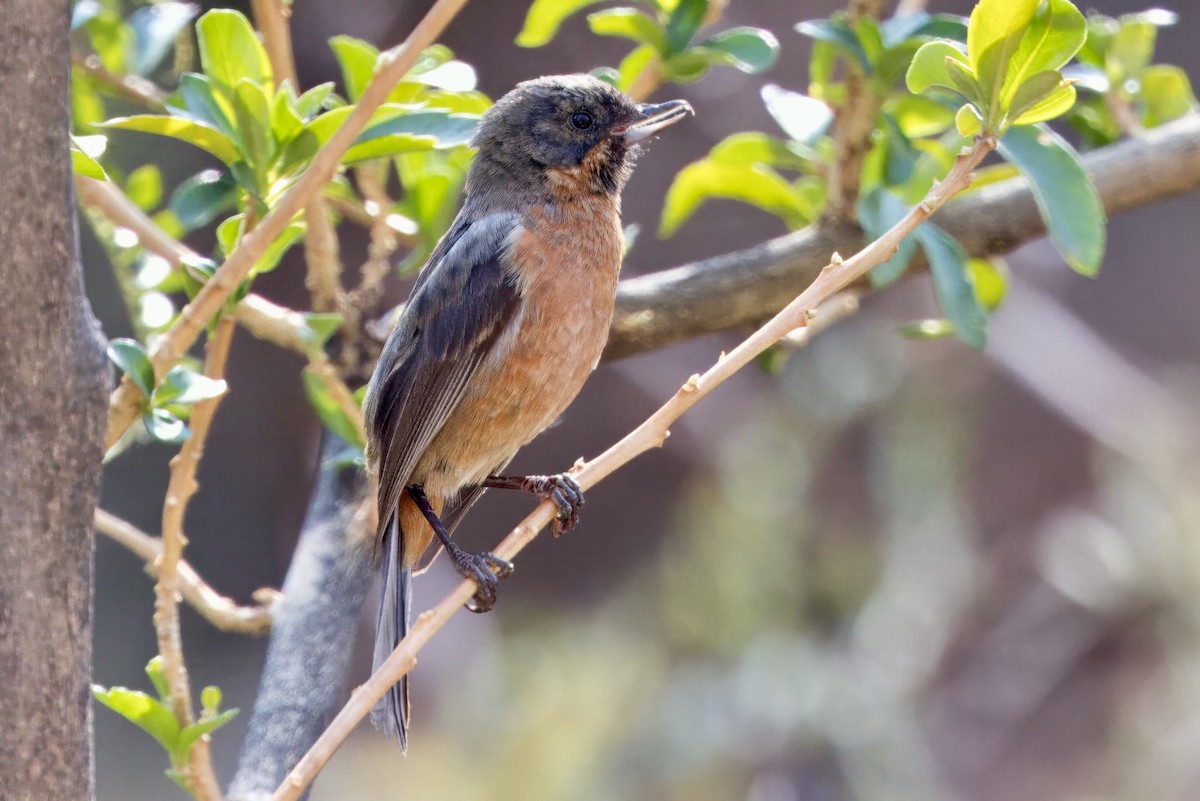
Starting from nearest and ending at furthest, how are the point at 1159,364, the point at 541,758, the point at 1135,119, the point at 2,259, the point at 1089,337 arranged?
the point at 2,259, the point at 1135,119, the point at 541,758, the point at 1089,337, the point at 1159,364

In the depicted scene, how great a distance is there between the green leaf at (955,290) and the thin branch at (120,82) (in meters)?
1.65

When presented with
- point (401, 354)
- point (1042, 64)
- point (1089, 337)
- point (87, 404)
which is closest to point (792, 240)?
point (401, 354)

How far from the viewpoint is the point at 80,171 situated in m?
1.83

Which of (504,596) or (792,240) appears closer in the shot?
(792,240)

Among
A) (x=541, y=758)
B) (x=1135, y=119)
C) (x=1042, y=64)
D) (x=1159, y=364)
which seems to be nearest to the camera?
(x=1042, y=64)

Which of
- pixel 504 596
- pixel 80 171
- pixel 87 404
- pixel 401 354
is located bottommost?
pixel 87 404

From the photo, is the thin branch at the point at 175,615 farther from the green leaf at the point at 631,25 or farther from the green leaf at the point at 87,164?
the green leaf at the point at 631,25

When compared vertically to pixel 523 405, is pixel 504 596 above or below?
above

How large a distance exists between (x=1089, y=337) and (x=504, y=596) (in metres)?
3.52

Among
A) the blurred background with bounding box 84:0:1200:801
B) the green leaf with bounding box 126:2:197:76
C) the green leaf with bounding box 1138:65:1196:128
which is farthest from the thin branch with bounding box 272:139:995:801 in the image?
the blurred background with bounding box 84:0:1200:801

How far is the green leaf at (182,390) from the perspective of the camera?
A: 1.93m

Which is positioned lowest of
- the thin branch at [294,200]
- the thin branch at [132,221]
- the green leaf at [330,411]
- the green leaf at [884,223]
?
the thin branch at [294,200]

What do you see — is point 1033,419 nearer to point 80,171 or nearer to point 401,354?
point 401,354

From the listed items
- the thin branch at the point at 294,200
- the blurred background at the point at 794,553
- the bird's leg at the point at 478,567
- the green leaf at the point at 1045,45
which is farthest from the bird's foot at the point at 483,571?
the blurred background at the point at 794,553
